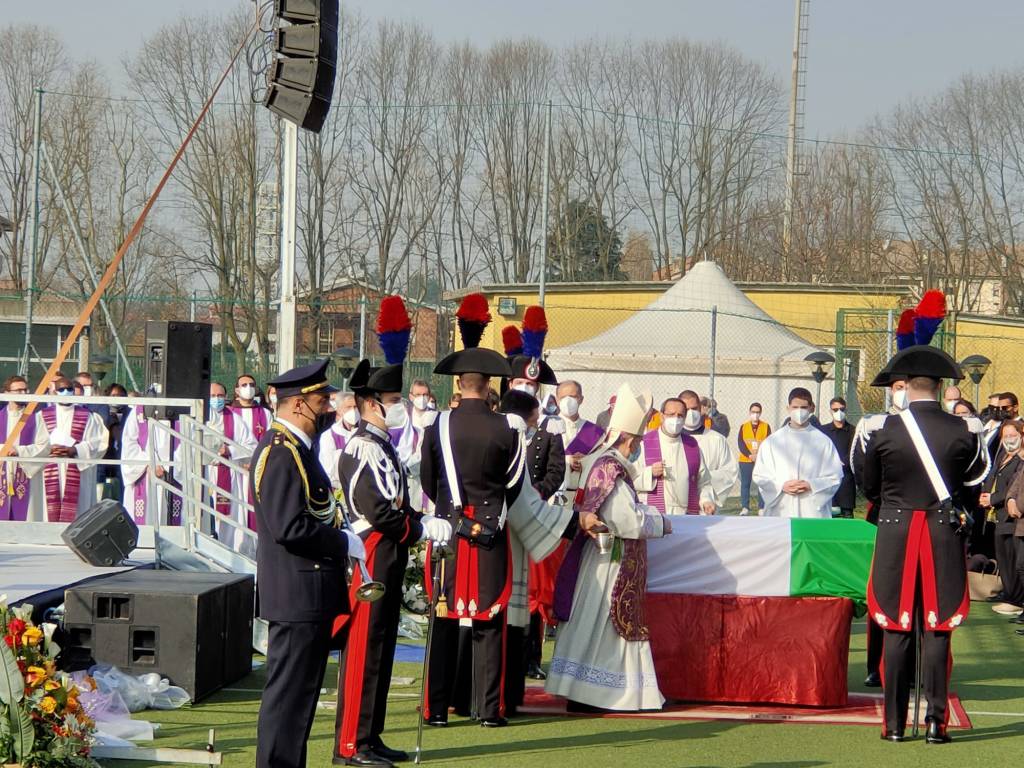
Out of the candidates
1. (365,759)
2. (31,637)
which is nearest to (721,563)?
(365,759)

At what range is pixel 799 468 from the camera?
1077 centimetres

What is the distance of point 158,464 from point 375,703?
3.52 m

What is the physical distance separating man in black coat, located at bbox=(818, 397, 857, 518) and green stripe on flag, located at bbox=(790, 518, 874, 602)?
6704 millimetres

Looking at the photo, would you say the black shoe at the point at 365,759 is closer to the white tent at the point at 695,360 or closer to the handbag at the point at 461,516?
the handbag at the point at 461,516

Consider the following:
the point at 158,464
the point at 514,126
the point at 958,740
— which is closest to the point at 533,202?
the point at 514,126

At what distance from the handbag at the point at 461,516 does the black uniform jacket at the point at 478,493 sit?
2 cm

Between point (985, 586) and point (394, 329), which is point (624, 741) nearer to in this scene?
point (394, 329)

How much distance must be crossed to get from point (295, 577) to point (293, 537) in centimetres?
23

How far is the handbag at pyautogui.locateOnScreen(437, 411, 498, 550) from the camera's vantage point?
23.4 ft

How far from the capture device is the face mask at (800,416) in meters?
10.8

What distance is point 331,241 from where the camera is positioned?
3400 cm

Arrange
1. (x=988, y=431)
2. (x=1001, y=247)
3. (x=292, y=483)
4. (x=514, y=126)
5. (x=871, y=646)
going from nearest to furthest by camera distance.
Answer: (x=292, y=483)
(x=871, y=646)
(x=988, y=431)
(x=1001, y=247)
(x=514, y=126)

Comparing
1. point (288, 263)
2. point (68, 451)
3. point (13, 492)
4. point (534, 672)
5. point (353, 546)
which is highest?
point (288, 263)

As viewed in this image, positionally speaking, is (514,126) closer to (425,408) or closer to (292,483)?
(425,408)
